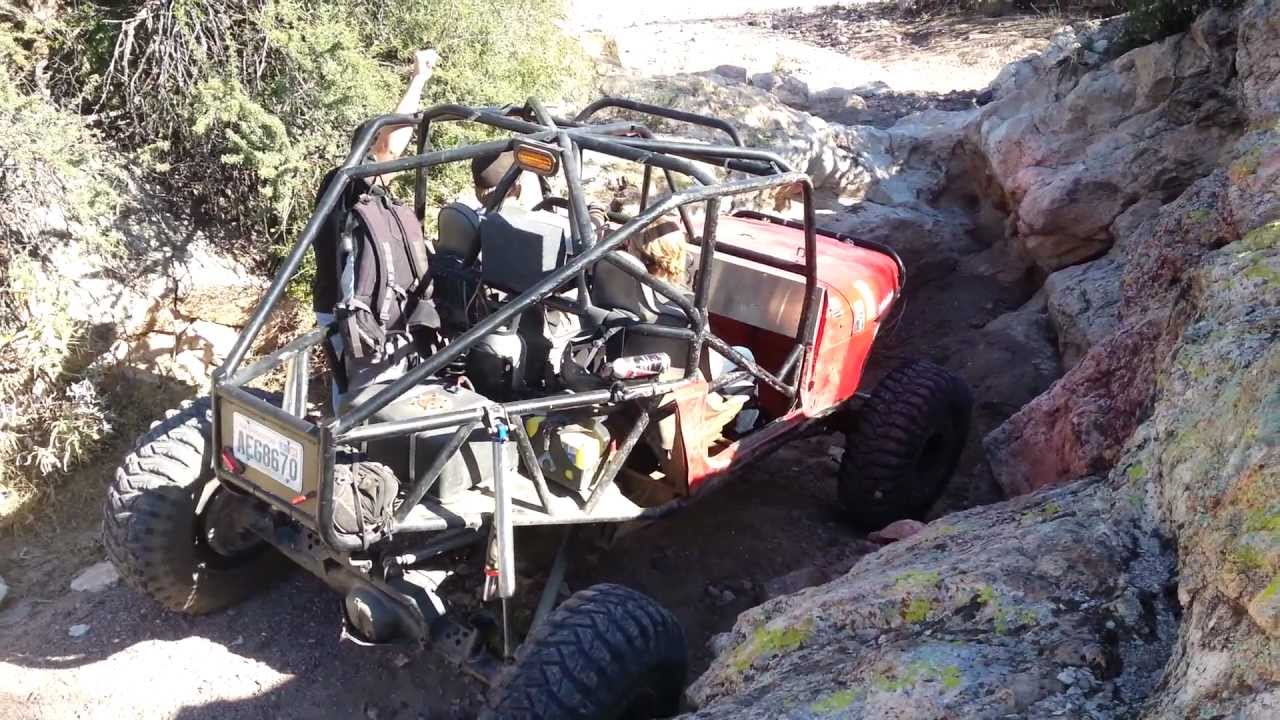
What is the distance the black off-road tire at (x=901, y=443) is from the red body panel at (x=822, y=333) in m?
0.19

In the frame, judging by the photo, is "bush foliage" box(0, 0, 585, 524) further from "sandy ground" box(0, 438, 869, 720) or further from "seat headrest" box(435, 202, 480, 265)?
"seat headrest" box(435, 202, 480, 265)

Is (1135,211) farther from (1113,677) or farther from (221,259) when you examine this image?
(221,259)

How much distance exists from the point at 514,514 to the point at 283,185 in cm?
312

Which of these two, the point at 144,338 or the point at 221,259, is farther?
the point at 221,259

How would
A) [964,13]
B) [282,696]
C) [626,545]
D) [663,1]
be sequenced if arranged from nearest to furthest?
[282,696], [626,545], [964,13], [663,1]

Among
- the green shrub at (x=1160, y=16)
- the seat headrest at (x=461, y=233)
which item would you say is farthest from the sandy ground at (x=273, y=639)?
the green shrub at (x=1160, y=16)

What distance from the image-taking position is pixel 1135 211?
18.8 feet

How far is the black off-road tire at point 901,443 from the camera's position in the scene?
173 inches

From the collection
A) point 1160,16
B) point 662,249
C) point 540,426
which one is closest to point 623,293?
point 662,249

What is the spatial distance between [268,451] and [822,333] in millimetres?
2245

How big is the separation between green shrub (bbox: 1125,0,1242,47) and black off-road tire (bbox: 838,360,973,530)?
126 inches

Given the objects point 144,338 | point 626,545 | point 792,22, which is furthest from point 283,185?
point 792,22

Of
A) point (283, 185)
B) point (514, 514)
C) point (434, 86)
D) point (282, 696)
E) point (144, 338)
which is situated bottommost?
point (282, 696)

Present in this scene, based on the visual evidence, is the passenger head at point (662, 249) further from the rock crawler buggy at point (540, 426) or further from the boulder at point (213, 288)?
the boulder at point (213, 288)
